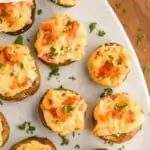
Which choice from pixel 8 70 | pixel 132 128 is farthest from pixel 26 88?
pixel 132 128

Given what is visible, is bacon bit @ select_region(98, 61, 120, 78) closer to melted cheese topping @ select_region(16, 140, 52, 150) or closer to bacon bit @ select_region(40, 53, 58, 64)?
bacon bit @ select_region(40, 53, 58, 64)

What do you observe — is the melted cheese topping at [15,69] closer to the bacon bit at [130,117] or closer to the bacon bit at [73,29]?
the bacon bit at [73,29]

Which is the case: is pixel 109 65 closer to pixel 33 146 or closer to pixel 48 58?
pixel 48 58

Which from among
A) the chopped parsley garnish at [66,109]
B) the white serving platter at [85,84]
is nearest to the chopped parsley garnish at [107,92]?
the white serving platter at [85,84]

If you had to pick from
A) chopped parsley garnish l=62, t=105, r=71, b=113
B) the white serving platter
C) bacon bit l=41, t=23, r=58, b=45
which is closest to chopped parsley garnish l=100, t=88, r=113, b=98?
the white serving platter

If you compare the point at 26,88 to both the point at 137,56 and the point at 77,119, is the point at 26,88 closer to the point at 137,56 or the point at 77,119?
the point at 77,119

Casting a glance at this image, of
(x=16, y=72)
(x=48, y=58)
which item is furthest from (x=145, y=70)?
(x=16, y=72)
